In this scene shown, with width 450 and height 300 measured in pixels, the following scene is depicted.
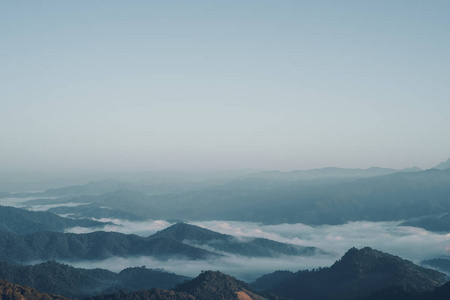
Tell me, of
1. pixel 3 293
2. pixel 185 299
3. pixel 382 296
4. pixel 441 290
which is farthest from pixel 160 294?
pixel 441 290

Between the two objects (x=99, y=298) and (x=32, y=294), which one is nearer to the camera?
(x=32, y=294)

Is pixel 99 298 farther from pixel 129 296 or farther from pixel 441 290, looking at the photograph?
pixel 441 290

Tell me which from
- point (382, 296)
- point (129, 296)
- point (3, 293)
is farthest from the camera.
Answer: point (382, 296)

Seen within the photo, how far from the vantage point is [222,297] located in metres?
199

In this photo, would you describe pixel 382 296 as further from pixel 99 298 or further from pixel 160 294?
pixel 99 298

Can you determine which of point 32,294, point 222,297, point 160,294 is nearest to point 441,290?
point 222,297

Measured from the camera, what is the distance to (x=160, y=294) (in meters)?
185

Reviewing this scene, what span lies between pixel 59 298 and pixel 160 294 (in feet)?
125

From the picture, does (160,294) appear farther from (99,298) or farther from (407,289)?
→ (407,289)

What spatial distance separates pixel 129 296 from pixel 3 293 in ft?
140

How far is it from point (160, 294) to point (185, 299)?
9.92 metres

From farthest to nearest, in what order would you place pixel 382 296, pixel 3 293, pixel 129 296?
pixel 382 296
pixel 129 296
pixel 3 293

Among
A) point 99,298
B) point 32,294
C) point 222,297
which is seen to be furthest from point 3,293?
point 222,297

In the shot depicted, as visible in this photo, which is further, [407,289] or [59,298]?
[407,289]
